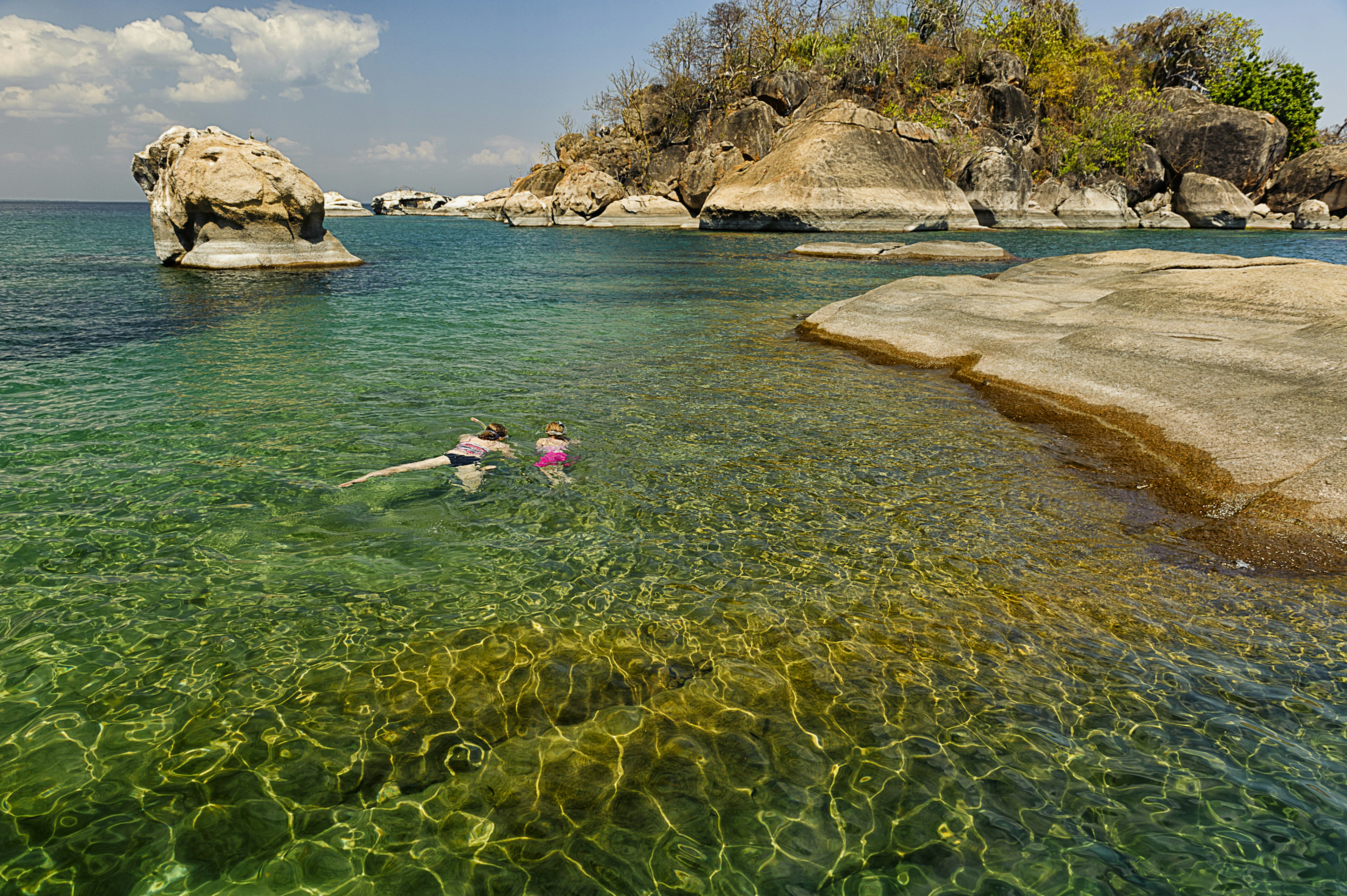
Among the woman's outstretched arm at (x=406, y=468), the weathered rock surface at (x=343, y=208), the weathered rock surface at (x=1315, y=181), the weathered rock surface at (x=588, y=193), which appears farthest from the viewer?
the weathered rock surface at (x=343, y=208)

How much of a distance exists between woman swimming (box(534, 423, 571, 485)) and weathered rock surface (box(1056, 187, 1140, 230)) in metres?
66.9

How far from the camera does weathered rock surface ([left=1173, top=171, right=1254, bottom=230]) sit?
57906 mm

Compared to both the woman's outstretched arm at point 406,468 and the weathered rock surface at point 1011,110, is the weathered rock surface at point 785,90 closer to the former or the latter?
the weathered rock surface at point 1011,110

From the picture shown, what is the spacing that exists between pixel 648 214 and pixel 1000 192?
36120 millimetres

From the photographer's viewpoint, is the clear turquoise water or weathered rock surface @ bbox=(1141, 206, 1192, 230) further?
weathered rock surface @ bbox=(1141, 206, 1192, 230)

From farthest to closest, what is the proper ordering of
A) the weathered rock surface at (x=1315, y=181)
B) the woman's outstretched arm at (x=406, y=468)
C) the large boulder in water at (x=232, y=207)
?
1. the weathered rock surface at (x=1315, y=181)
2. the large boulder in water at (x=232, y=207)
3. the woman's outstretched arm at (x=406, y=468)

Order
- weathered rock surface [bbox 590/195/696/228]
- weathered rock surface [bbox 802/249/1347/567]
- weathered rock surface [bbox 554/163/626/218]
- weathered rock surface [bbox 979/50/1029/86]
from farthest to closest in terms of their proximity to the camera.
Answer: weathered rock surface [bbox 554/163/626/218] → weathered rock surface [bbox 590/195/696/228] → weathered rock surface [bbox 979/50/1029/86] → weathered rock surface [bbox 802/249/1347/567]

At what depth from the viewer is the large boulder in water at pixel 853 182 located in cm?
5238

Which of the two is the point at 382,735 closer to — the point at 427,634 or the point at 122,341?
the point at 427,634

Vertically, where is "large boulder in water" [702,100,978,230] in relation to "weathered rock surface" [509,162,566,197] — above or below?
below

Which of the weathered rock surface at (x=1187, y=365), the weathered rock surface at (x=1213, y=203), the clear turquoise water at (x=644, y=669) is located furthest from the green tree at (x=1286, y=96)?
the clear turquoise water at (x=644, y=669)

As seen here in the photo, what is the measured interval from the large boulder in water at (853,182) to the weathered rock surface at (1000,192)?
3209 mm

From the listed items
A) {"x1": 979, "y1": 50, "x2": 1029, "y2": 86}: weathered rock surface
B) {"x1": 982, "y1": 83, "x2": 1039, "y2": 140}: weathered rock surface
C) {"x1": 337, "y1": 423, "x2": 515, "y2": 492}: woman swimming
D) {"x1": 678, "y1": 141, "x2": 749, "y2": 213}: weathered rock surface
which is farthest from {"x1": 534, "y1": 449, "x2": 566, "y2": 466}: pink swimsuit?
{"x1": 979, "y1": 50, "x2": 1029, "y2": 86}: weathered rock surface

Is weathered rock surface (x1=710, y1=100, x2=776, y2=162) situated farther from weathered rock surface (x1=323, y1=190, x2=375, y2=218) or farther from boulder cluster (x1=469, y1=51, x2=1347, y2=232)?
weathered rock surface (x1=323, y1=190, x2=375, y2=218)
